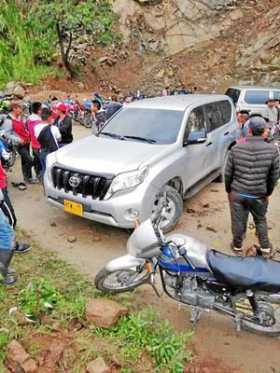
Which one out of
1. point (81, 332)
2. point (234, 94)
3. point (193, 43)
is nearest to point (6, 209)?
point (81, 332)

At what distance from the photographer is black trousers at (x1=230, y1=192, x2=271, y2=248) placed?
5.15 meters

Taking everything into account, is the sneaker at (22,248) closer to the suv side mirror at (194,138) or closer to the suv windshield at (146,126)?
the suv windshield at (146,126)

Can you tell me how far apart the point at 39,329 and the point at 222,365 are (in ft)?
5.40

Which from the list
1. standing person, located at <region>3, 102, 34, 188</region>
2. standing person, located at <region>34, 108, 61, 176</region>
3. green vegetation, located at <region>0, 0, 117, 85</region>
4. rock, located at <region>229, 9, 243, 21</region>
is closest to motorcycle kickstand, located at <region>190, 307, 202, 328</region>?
standing person, located at <region>34, 108, 61, 176</region>

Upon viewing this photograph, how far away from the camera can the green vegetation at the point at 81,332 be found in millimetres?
3586

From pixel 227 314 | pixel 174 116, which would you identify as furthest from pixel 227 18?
pixel 227 314

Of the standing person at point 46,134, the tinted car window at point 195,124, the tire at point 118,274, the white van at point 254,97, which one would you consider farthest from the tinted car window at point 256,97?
the tire at point 118,274

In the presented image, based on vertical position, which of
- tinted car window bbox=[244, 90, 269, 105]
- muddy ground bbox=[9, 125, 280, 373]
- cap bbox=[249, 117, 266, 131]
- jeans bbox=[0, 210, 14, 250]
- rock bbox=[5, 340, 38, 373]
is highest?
cap bbox=[249, 117, 266, 131]

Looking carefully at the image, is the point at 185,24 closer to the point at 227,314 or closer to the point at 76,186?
the point at 76,186

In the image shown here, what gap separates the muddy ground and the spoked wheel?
0.16 m

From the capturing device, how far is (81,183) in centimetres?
562

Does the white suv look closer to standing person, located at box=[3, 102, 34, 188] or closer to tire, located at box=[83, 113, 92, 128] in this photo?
standing person, located at box=[3, 102, 34, 188]

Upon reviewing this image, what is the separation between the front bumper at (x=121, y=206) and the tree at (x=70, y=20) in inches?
549

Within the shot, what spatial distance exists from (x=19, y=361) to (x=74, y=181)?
8.76 feet
